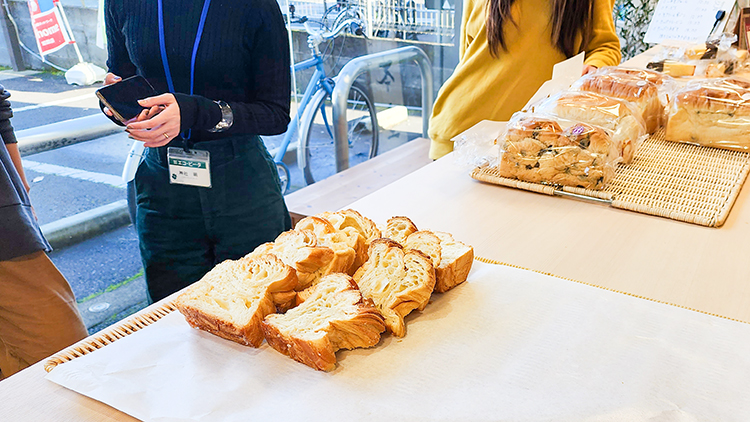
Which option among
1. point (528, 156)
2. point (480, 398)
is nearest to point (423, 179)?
point (528, 156)

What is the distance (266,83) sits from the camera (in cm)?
145

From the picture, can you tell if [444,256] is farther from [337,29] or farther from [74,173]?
[337,29]

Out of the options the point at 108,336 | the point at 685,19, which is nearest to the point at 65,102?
the point at 108,336

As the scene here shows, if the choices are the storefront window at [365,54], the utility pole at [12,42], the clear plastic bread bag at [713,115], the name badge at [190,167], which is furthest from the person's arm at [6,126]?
the storefront window at [365,54]

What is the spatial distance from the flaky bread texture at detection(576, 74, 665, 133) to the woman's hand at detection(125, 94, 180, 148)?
1.04m

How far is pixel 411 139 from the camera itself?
13.8 ft

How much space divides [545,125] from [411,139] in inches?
118

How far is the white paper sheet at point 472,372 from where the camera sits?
627mm

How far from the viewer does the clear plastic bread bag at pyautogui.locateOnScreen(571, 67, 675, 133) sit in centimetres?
146

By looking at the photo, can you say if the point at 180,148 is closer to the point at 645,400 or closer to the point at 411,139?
the point at 645,400

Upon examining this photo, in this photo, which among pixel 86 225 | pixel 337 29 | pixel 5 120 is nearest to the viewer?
pixel 5 120

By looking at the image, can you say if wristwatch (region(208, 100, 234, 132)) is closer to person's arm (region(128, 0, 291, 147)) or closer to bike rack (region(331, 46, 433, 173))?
person's arm (region(128, 0, 291, 147))

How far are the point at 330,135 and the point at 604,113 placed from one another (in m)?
2.35

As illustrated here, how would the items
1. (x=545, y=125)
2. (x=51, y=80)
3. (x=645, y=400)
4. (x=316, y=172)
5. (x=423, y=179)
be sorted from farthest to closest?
(x=316, y=172), (x=51, y=80), (x=423, y=179), (x=545, y=125), (x=645, y=400)
